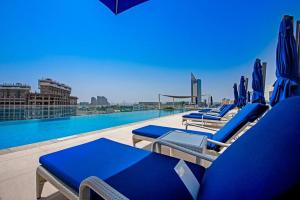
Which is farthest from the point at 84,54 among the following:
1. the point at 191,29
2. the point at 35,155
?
the point at 35,155

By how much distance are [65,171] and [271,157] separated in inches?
46.2

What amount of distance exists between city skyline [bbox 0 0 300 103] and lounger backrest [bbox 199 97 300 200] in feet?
13.9

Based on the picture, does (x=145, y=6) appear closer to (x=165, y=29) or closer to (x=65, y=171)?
(x=165, y=29)

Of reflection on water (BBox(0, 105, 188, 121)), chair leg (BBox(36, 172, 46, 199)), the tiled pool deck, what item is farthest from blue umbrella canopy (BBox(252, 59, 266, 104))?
reflection on water (BBox(0, 105, 188, 121))

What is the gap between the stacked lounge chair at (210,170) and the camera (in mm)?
451

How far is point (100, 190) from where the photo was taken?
0.65m

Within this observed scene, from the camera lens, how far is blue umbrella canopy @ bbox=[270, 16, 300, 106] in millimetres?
1538

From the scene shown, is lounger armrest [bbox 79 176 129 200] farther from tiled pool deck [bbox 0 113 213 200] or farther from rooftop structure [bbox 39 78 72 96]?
rooftop structure [bbox 39 78 72 96]

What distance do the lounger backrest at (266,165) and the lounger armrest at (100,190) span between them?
421 mm

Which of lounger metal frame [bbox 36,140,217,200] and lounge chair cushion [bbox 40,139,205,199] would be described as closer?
lounger metal frame [bbox 36,140,217,200]

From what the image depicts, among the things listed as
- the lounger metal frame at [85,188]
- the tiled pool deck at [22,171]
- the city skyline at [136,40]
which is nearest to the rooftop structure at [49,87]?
the city skyline at [136,40]

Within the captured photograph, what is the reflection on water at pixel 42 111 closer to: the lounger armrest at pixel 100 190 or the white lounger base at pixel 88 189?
the white lounger base at pixel 88 189

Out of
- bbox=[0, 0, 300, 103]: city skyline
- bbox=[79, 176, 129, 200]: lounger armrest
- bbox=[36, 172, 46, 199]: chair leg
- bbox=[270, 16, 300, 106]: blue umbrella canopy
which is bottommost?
bbox=[36, 172, 46, 199]: chair leg

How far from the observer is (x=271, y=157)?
0.50 m
